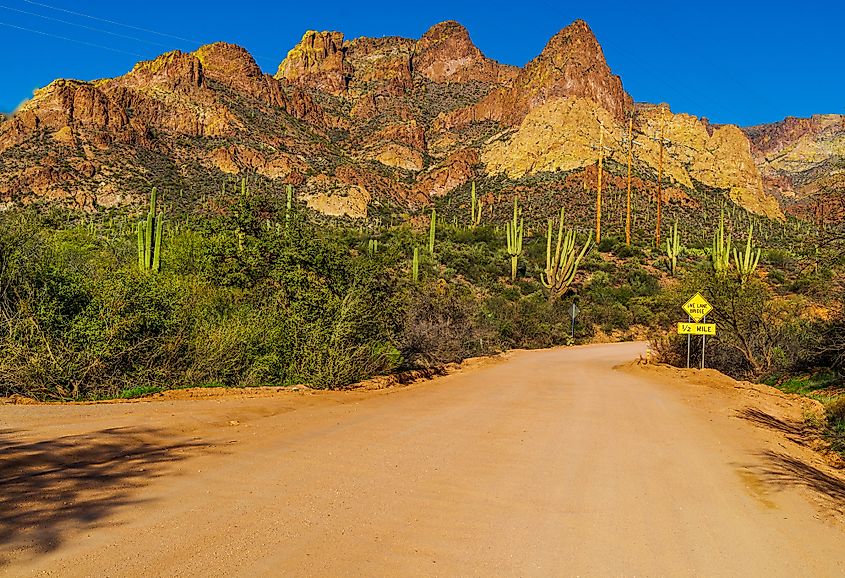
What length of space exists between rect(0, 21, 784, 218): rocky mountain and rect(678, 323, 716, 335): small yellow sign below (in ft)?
208

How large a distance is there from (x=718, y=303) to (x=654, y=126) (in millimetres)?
107949

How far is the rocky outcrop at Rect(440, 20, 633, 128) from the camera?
10688 cm

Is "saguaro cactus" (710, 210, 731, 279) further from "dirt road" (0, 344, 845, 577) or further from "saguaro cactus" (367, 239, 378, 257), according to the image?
"saguaro cactus" (367, 239, 378, 257)

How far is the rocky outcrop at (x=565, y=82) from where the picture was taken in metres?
107

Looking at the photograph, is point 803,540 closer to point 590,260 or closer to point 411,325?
point 411,325

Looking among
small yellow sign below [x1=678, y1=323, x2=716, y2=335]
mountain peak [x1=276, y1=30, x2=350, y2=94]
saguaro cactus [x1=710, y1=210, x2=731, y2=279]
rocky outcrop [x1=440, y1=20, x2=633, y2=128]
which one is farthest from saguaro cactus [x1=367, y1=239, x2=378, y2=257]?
mountain peak [x1=276, y1=30, x2=350, y2=94]

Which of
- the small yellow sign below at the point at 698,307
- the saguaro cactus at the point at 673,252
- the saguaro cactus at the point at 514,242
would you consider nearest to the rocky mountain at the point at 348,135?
the saguaro cactus at the point at 673,252

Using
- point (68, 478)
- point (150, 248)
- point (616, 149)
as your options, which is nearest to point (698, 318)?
point (68, 478)

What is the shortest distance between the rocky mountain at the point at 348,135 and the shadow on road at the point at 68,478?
67839 mm

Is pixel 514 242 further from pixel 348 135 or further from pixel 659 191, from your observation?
pixel 348 135

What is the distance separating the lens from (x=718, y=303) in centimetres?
1894

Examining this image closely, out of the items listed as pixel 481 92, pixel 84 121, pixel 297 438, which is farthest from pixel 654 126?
pixel 297 438

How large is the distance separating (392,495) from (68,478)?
2713mm

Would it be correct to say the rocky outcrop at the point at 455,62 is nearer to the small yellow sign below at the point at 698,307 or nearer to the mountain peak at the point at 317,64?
the mountain peak at the point at 317,64
